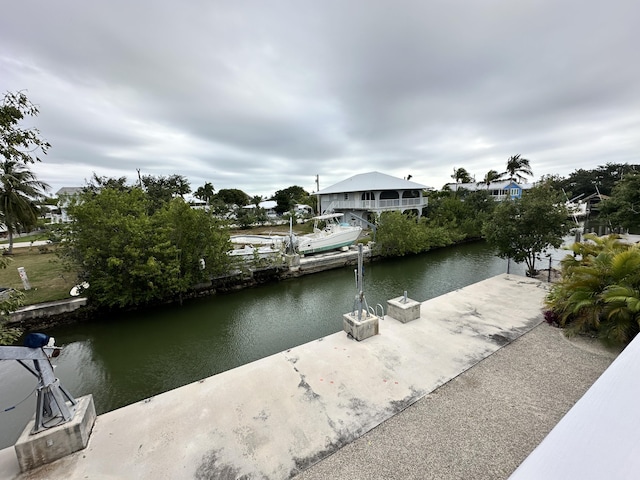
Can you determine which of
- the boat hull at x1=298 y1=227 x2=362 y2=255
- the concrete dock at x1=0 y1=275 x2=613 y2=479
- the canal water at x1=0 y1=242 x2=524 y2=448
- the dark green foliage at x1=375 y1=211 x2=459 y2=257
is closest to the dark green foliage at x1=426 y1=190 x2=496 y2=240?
the dark green foliage at x1=375 y1=211 x2=459 y2=257

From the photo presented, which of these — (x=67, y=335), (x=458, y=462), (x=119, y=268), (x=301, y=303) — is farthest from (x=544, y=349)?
(x=67, y=335)

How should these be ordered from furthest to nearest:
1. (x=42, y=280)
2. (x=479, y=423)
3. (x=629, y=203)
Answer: (x=629, y=203)
(x=42, y=280)
(x=479, y=423)

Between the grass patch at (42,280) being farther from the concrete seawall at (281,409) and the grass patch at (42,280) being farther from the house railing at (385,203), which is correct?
the house railing at (385,203)

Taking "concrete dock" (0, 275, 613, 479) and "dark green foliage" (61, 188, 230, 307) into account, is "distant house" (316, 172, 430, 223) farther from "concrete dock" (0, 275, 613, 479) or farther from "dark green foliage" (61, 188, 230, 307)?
"concrete dock" (0, 275, 613, 479)

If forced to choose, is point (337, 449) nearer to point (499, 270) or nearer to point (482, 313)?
point (482, 313)

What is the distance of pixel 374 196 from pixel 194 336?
20.2 m

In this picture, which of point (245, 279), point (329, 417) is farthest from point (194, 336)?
point (329, 417)

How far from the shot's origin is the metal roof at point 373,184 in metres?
23.6

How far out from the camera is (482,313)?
21.5 feet

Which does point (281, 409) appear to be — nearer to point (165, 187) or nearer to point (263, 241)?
point (263, 241)

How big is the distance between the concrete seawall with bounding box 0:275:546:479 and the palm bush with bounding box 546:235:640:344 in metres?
0.87

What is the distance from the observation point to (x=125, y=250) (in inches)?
346

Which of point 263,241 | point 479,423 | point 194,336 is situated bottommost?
point 194,336

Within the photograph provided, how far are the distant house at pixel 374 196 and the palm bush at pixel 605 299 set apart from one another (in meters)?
17.0
